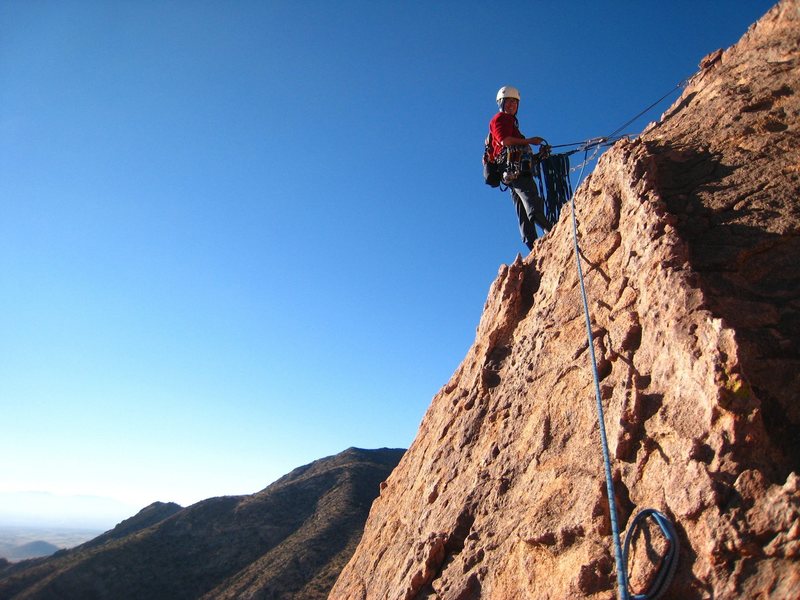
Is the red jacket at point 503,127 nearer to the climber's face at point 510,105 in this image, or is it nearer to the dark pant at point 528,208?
the climber's face at point 510,105

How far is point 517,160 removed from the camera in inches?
390

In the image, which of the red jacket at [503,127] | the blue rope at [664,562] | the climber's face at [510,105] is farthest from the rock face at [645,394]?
the climber's face at [510,105]

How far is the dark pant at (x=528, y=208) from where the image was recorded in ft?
32.2

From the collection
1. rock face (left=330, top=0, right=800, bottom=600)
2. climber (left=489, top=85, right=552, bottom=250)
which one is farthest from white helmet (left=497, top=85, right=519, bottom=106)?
rock face (left=330, top=0, right=800, bottom=600)

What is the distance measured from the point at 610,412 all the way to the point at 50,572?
121 feet

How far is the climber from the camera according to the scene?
986 cm

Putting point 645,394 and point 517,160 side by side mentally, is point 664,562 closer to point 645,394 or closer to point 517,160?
point 645,394

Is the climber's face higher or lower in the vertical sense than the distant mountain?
higher

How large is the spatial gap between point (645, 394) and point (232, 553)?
3132 centimetres

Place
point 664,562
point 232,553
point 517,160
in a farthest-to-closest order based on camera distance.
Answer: point 232,553 → point 517,160 → point 664,562

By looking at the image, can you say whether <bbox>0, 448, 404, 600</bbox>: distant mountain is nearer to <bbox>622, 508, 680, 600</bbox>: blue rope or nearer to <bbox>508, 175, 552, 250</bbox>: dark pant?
<bbox>508, 175, 552, 250</bbox>: dark pant

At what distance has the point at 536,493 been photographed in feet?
16.6

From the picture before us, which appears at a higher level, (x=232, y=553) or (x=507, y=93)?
(x=507, y=93)

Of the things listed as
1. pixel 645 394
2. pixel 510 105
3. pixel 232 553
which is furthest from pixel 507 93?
pixel 232 553
